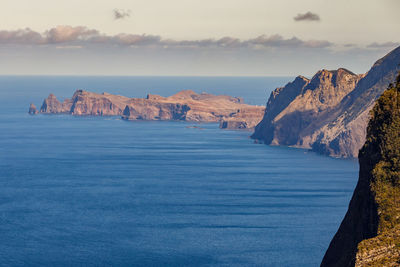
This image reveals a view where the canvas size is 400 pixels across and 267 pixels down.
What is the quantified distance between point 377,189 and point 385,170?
2.93 metres

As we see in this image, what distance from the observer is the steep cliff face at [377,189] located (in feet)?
287

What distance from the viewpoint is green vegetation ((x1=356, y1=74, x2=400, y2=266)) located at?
242ft

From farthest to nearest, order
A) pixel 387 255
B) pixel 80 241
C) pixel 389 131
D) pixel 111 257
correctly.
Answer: pixel 80 241 → pixel 111 257 → pixel 389 131 → pixel 387 255

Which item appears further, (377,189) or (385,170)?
(385,170)

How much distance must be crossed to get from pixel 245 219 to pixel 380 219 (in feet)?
286

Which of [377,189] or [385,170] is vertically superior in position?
[385,170]

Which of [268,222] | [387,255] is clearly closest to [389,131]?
[387,255]

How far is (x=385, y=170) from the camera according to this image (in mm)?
93438

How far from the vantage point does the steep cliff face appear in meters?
87.4

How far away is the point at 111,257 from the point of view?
141000mm

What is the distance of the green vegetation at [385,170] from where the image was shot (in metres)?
73.8

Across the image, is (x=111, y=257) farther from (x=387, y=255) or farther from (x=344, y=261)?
(x=387, y=255)

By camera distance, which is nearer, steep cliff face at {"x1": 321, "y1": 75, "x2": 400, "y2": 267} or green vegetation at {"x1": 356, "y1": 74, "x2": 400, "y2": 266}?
green vegetation at {"x1": 356, "y1": 74, "x2": 400, "y2": 266}

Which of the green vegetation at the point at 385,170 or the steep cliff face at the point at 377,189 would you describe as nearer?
the green vegetation at the point at 385,170
